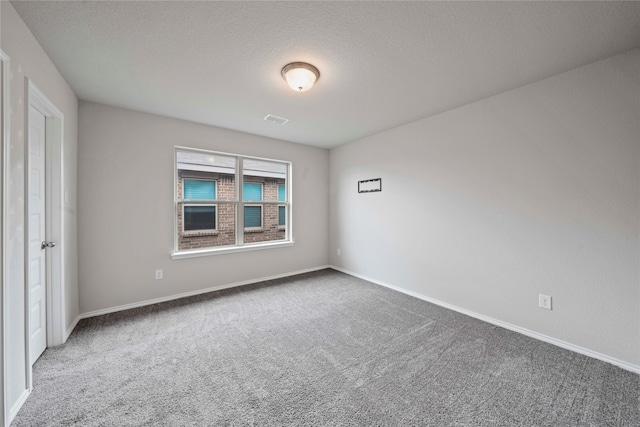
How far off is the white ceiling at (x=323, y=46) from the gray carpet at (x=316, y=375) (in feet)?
7.95

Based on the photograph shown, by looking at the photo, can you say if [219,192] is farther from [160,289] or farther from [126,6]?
[126,6]

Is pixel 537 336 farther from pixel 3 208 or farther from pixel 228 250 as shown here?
pixel 3 208

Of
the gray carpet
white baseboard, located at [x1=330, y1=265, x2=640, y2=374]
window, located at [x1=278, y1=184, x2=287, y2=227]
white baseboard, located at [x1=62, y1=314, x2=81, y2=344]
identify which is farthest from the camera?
window, located at [x1=278, y1=184, x2=287, y2=227]

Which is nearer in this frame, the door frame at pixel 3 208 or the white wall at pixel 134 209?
the door frame at pixel 3 208

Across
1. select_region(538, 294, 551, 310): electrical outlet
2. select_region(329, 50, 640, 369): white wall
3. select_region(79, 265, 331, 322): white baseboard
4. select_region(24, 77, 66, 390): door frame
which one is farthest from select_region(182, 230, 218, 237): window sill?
select_region(538, 294, 551, 310): electrical outlet

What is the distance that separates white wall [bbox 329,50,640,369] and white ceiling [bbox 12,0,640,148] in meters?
0.30

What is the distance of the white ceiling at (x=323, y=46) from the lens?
1516 mm

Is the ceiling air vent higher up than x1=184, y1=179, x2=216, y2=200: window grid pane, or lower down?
higher up

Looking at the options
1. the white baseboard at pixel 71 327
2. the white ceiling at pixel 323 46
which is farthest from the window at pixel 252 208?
the white baseboard at pixel 71 327

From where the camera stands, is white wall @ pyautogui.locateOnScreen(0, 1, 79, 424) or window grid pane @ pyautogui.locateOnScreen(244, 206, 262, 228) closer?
white wall @ pyautogui.locateOnScreen(0, 1, 79, 424)

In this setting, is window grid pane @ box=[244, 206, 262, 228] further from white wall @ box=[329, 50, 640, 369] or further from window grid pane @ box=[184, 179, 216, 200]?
white wall @ box=[329, 50, 640, 369]

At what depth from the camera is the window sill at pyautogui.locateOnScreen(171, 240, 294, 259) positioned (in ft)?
10.9

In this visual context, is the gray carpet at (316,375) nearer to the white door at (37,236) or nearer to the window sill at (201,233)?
the white door at (37,236)

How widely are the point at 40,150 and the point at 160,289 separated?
191cm
